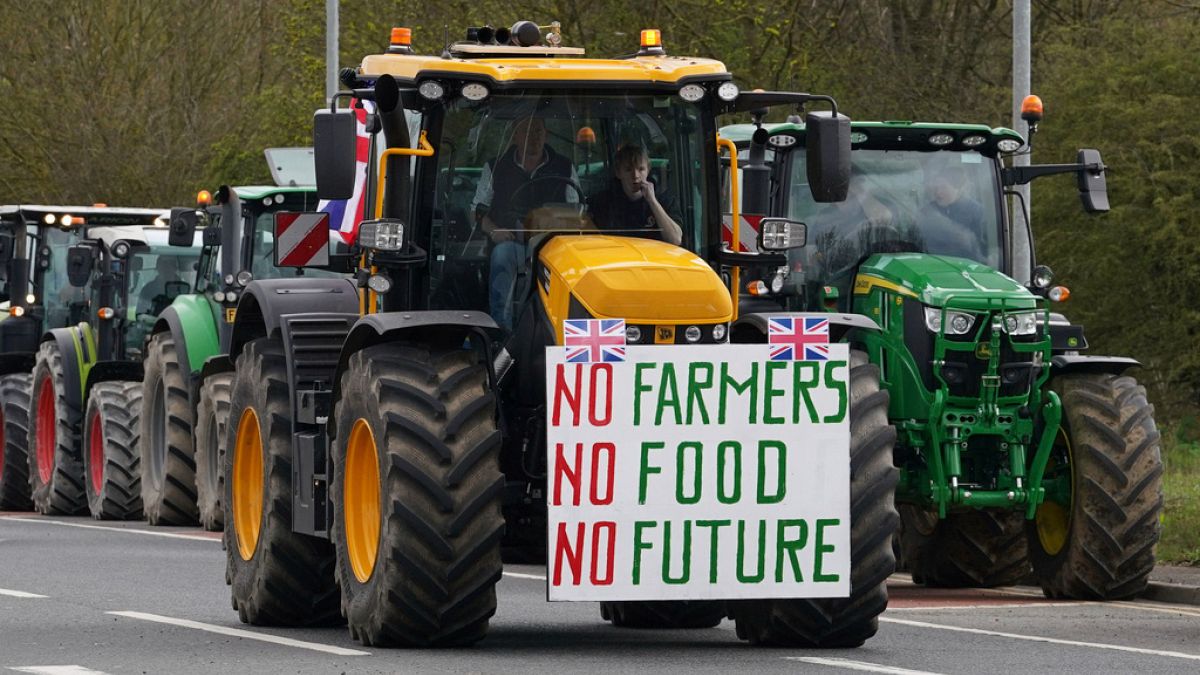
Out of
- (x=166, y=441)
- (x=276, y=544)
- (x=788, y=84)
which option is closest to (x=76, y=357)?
(x=166, y=441)

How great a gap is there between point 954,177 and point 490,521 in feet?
22.5

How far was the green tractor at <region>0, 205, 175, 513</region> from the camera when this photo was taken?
27.3 m

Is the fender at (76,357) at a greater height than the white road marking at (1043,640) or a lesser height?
lesser

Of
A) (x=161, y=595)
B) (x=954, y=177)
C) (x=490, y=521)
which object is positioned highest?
(x=954, y=177)

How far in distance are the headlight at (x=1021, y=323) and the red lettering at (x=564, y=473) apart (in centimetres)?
532

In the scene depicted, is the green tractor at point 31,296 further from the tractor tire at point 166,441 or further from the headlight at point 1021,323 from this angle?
the headlight at point 1021,323

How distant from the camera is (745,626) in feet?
40.4

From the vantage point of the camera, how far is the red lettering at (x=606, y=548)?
11.5m

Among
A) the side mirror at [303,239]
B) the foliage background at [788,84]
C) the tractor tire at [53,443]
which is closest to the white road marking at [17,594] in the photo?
the side mirror at [303,239]

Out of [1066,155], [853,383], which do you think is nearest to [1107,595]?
[853,383]

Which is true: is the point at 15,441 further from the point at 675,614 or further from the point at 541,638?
the point at 541,638

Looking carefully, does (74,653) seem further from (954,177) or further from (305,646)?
(954,177)

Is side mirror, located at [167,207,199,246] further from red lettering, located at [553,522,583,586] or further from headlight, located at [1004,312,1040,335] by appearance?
red lettering, located at [553,522,583,586]

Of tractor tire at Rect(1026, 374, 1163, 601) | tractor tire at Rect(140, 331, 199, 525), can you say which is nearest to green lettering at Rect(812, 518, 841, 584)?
tractor tire at Rect(1026, 374, 1163, 601)
